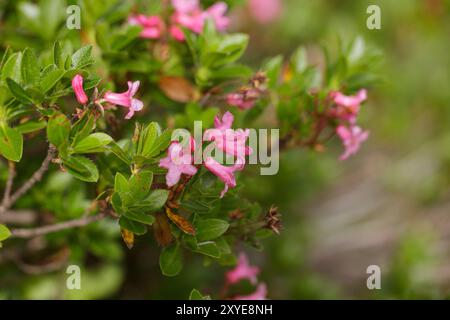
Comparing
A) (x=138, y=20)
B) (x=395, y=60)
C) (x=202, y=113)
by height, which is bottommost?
(x=202, y=113)

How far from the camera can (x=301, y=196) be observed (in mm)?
3119

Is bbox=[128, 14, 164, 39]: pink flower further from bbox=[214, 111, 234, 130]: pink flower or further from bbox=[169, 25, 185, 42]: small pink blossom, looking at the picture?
bbox=[214, 111, 234, 130]: pink flower

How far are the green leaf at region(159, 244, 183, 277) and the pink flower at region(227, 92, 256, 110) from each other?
1.72 ft

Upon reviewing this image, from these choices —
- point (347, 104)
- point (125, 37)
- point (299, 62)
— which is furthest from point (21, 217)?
point (347, 104)

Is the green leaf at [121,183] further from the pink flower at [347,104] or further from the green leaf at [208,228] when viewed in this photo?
the pink flower at [347,104]

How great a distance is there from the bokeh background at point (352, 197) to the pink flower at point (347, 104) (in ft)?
2.44

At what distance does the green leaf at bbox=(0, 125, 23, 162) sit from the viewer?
1473 millimetres

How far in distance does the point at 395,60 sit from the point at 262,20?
1140 mm

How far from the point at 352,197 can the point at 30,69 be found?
300cm

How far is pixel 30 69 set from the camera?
1446mm

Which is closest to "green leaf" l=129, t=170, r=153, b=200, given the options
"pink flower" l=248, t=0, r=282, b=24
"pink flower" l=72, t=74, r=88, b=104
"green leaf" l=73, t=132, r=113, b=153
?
"green leaf" l=73, t=132, r=113, b=153
